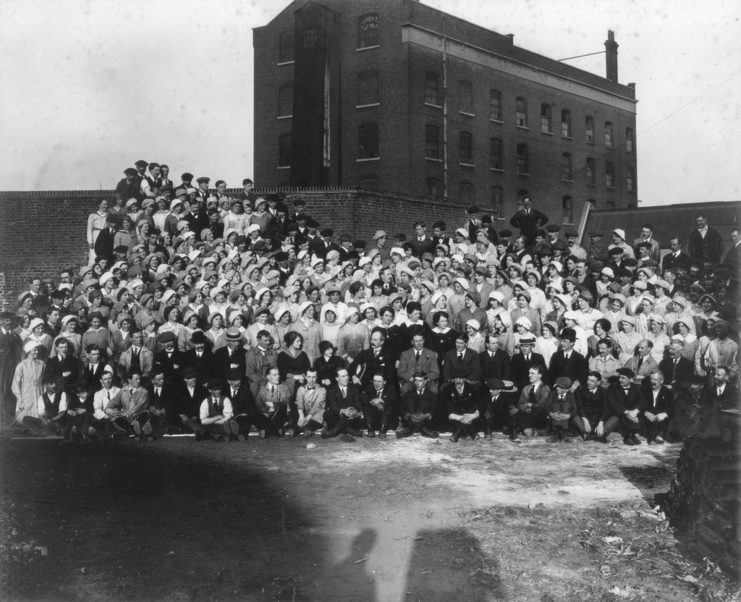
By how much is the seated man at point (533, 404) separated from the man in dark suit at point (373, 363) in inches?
69.0

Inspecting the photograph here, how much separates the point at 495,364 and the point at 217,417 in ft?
12.0

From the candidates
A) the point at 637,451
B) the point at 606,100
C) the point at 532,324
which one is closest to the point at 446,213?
the point at 532,324

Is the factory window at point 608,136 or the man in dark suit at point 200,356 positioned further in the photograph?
the factory window at point 608,136

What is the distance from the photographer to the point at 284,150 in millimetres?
30922

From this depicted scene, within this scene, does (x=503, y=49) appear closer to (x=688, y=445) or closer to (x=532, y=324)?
(x=532, y=324)

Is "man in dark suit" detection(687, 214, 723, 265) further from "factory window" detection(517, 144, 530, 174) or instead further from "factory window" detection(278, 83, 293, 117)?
"factory window" detection(517, 144, 530, 174)

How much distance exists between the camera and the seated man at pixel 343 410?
9258 millimetres

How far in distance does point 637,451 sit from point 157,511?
17.6 ft

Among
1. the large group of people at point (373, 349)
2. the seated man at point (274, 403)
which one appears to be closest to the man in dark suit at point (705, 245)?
the large group of people at point (373, 349)

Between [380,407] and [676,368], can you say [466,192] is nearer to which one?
[676,368]

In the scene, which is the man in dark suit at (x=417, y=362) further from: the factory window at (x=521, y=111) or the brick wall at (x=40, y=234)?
Result: the factory window at (x=521, y=111)

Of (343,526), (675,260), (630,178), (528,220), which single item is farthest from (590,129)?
(343,526)

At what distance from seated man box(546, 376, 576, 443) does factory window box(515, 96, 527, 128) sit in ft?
89.7

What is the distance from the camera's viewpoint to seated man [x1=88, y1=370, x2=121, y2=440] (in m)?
9.14
